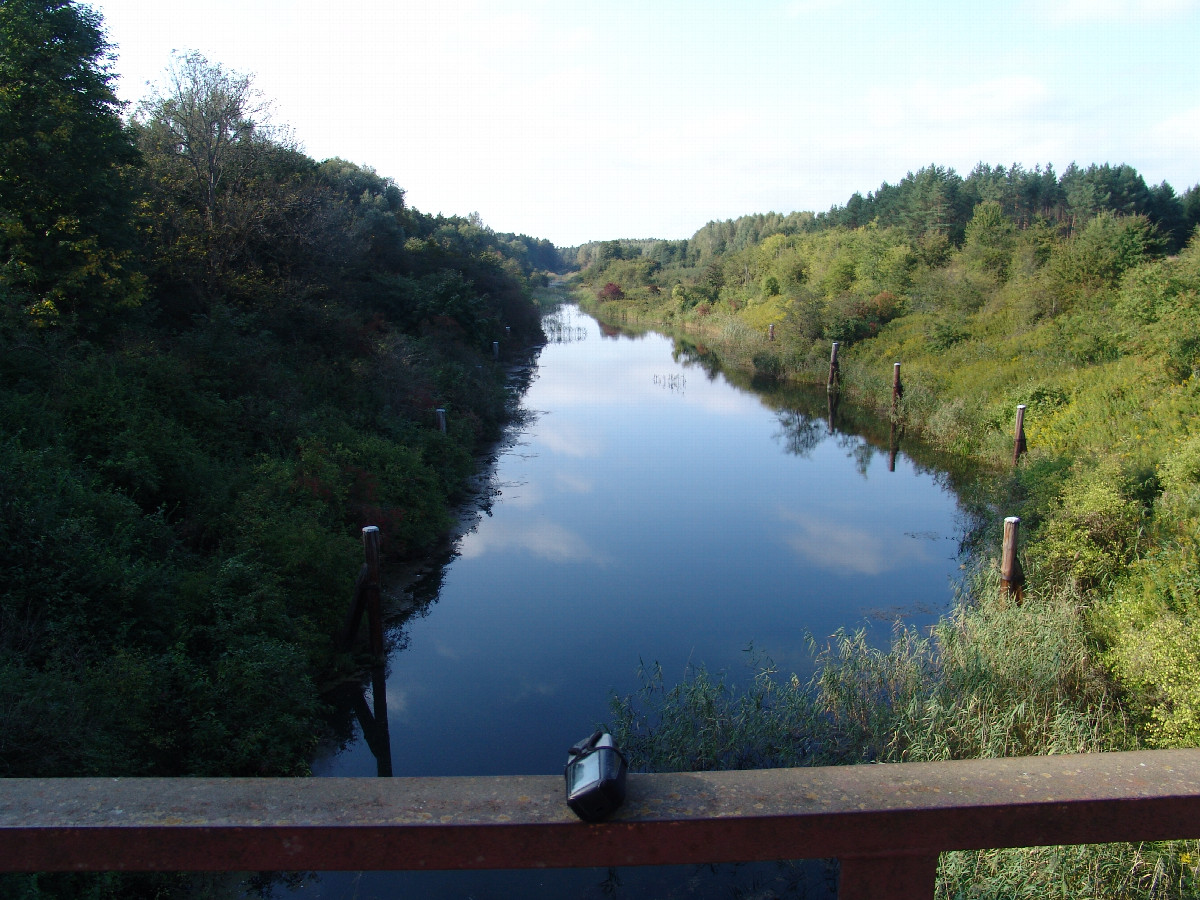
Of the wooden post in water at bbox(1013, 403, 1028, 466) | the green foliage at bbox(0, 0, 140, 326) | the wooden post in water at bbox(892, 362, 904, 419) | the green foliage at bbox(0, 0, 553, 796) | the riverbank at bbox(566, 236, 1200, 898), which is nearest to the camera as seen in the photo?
the green foliage at bbox(0, 0, 553, 796)

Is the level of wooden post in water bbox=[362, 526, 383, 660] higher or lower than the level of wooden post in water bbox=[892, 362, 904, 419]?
lower

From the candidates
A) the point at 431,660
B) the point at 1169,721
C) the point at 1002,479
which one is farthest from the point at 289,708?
the point at 1002,479

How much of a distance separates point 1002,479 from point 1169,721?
316 inches

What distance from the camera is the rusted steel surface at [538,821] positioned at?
44.8 inches

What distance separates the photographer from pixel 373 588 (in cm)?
839

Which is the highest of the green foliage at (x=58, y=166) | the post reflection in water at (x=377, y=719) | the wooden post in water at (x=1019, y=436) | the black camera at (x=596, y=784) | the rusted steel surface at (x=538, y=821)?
the green foliage at (x=58, y=166)

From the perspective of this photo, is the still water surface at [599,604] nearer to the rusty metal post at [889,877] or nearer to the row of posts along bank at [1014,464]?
the row of posts along bank at [1014,464]

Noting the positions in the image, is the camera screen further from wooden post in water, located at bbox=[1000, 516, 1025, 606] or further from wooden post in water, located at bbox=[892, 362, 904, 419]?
wooden post in water, located at bbox=[892, 362, 904, 419]

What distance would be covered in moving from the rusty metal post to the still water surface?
198 inches

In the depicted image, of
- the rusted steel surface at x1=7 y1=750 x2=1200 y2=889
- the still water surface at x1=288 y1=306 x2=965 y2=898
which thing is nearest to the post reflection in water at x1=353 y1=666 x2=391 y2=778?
the still water surface at x1=288 y1=306 x2=965 y2=898

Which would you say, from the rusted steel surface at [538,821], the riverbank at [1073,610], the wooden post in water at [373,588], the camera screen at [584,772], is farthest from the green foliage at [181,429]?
the camera screen at [584,772]

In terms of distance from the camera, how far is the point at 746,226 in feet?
277

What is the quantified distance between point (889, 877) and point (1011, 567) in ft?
29.4

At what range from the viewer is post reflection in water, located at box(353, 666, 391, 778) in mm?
7582
